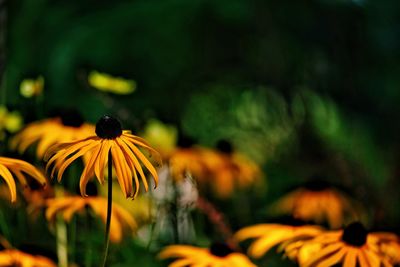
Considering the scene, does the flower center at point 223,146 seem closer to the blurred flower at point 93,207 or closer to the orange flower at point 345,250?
the blurred flower at point 93,207

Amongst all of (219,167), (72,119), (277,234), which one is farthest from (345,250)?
(219,167)

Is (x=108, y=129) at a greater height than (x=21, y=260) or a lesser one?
greater

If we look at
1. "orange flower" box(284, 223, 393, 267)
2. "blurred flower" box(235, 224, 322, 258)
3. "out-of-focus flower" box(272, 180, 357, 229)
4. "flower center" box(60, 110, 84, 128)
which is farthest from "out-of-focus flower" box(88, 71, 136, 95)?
"orange flower" box(284, 223, 393, 267)

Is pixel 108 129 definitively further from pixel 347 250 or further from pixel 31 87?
pixel 31 87

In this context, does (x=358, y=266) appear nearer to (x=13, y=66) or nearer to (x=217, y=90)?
(x=13, y=66)

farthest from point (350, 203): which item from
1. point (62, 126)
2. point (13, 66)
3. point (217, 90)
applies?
point (217, 90)

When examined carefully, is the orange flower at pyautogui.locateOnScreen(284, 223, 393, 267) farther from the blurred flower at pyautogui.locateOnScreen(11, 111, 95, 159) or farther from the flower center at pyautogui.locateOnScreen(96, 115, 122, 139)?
the blurred flower at pyautogui.locateOnScreen(11, 111, 95, 159)

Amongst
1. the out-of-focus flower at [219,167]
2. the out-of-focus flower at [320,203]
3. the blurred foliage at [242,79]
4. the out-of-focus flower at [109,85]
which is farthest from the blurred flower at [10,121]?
the out-of-focus flower at [320,203]
